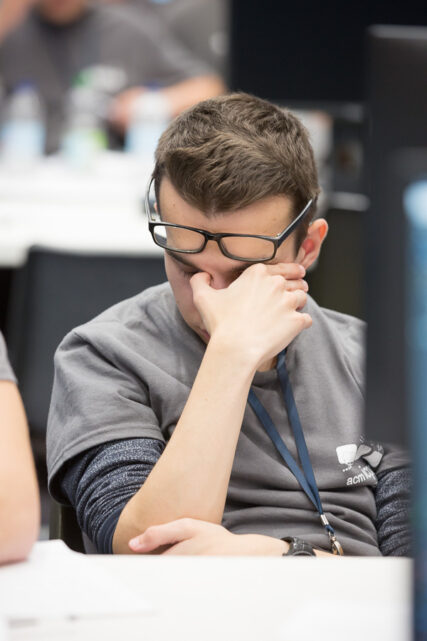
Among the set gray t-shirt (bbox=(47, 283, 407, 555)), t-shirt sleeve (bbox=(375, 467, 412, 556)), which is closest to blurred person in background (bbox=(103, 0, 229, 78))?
gray t-shirt (bbox=(47, 283, 407, 555))

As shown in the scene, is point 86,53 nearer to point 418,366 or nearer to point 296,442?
point 296,442

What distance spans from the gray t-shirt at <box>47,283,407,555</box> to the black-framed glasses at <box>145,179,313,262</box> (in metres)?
0.15

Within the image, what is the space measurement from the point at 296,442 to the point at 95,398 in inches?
12.0

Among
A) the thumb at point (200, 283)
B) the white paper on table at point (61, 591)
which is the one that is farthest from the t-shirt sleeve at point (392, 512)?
the white paper on table at point (61, 591)

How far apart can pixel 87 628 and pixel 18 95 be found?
349cm

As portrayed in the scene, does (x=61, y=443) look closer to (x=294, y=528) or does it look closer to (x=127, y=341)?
(x=127, y=341)

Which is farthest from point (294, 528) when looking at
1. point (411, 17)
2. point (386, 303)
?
point (411, 17)

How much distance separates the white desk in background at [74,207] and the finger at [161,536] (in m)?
1.45

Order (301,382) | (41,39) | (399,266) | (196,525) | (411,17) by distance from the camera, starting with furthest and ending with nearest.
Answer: (41,39) < (411,17) < (301,382) < (196,525) < (399,266)

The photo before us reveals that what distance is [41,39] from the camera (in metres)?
4.79

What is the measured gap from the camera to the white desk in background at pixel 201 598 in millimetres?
843

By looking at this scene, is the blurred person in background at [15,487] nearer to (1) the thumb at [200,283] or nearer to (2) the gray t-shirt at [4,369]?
(2) the gray t-shirt at [4,369]

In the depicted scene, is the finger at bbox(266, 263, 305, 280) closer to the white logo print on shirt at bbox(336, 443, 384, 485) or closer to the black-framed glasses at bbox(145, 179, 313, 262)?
the black-framed glasses at bbox(145, 179, 313, 262)

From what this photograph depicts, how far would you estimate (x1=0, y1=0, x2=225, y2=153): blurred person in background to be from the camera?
15.6 feet
